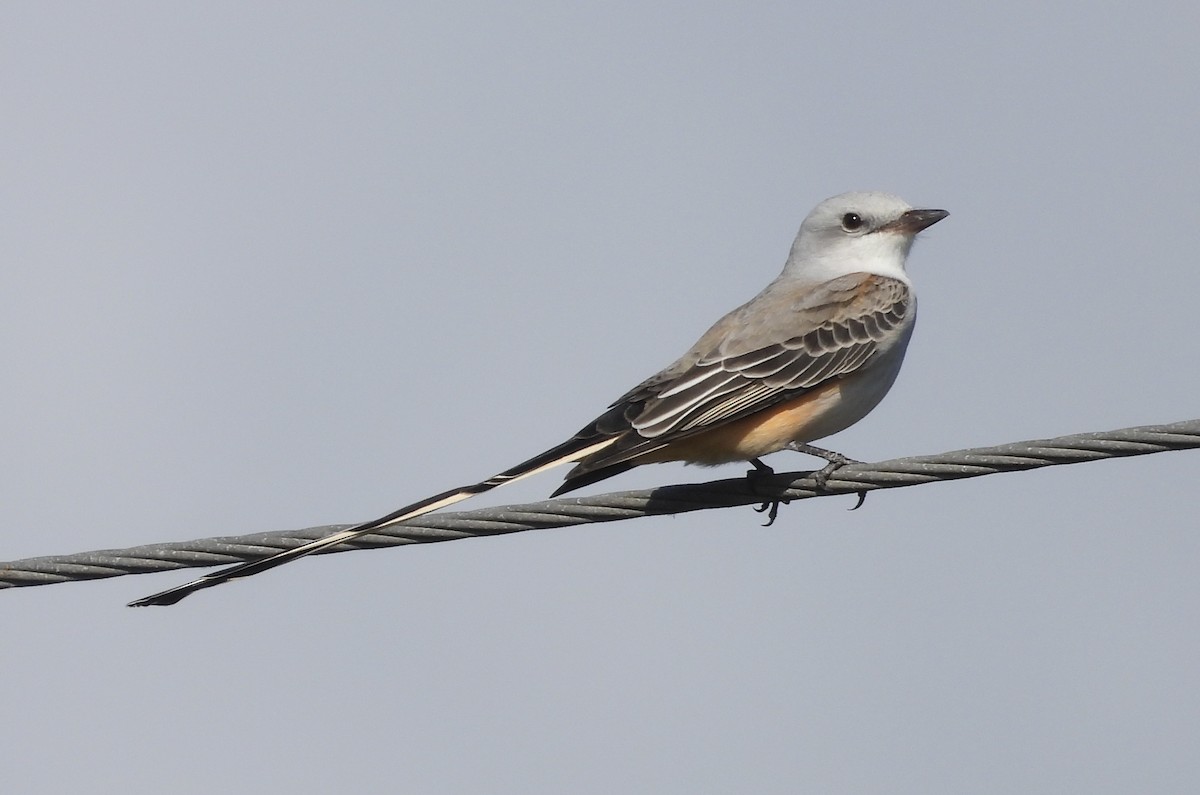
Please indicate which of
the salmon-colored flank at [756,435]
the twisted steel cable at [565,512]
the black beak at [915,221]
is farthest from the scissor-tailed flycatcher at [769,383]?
the twisted steel cable at [565,512]

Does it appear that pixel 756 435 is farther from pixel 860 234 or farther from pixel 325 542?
pixel 325 542

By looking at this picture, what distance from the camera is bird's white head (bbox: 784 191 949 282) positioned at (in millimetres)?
9133

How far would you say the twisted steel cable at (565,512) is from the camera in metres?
5.62

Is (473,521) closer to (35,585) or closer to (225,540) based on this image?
(225,540)

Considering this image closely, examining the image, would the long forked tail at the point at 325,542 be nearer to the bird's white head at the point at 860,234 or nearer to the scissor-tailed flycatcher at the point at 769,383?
the scissor-tailed flycatcher at the point at 769,383

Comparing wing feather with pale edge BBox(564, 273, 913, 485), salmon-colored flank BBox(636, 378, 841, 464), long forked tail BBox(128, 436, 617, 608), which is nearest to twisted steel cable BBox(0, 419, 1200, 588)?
long forked tail BBox(128, 436, 617, 608)

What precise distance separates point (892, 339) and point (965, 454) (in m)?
2.47

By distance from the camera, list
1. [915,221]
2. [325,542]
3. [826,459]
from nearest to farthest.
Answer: [325,542]
[826,459]
[915,221]

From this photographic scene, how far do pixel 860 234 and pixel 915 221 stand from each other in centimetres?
31

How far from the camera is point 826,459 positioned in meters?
7.57

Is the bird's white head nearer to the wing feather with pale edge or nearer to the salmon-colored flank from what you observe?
the wing feather with pale edge

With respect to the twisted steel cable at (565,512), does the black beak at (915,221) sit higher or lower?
higher

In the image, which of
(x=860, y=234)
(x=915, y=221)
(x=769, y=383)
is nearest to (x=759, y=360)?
(x=769, y=383)

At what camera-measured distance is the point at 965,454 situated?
587 centimetres
